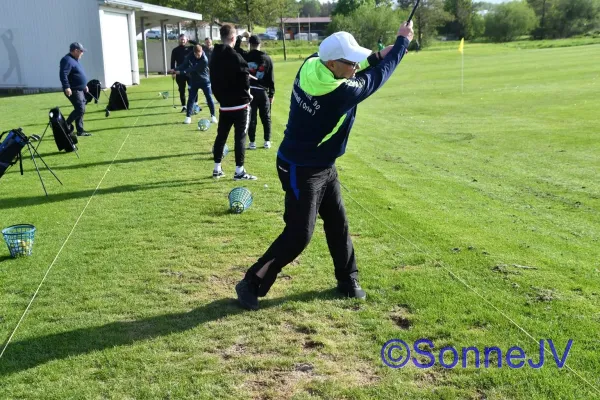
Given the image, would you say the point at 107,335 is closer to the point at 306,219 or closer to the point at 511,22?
the point at 306,219

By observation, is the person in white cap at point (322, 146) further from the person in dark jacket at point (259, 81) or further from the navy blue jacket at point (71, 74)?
the navy blue jacket at point (71, 74)

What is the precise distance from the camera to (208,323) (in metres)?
4.56

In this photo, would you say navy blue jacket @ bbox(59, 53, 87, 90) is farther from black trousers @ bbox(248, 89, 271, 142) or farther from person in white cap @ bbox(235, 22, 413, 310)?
person in white cap @ bbox(235, 22, 413, 310)

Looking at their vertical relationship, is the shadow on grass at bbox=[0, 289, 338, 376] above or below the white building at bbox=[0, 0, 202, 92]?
below

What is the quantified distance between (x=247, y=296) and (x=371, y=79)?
2045mm

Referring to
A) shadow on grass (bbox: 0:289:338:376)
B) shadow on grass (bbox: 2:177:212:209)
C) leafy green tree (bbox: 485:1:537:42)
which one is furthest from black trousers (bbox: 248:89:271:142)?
leafy green tree (bbox: 485:1:537:42)

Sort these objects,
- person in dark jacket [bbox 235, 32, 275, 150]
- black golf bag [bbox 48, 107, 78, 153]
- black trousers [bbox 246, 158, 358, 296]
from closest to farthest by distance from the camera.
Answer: black trousers [bbox 246, 158, 358, 296] < person in dark jacket [bbox 235, 32, 275, 150] < black golf bag [bbox 48, 107, 78, 153]

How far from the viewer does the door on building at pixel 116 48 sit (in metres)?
28.6

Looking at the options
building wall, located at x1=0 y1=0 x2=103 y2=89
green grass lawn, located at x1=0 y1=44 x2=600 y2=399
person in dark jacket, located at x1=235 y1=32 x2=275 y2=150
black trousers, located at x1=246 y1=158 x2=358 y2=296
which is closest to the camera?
green grass lawn, located at x1=0 y1=44 x2=600 y2=399

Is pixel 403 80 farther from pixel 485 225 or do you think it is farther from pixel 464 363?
pixel 464 363

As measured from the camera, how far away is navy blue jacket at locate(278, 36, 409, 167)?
4.22 m

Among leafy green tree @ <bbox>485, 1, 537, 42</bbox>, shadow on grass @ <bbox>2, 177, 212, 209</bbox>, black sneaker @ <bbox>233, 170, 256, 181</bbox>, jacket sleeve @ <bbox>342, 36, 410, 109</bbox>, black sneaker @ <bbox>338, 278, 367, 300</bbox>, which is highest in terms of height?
leafy green tree @ <bbox>485, 1, 537, 42</bbox>

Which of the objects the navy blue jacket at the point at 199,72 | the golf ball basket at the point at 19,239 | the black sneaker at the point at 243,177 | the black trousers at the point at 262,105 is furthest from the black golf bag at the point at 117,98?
the golf ball basket at the point at 19,239

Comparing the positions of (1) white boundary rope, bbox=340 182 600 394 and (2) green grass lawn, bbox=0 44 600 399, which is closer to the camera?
(1) white boundary rope, bbox=340 182 600 394
